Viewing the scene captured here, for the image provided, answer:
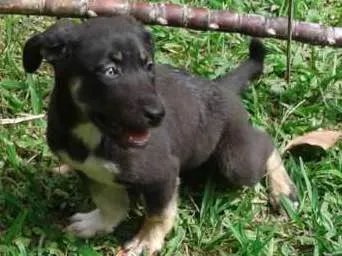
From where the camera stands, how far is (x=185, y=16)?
17.4 feet

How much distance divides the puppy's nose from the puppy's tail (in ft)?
4.21

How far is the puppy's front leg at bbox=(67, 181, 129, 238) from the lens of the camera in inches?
176

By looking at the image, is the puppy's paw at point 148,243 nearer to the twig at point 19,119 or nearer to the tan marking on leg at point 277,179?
the tan marking on leg at point 277,179

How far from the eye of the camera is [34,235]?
4.48 meters

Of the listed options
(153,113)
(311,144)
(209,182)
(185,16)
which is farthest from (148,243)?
(185,16)

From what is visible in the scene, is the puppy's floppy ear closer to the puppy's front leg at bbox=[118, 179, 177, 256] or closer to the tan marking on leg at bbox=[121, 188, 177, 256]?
the puppy's front leg at bbox=[118, 179, 177, 256]

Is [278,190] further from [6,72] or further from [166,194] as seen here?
[6,72]

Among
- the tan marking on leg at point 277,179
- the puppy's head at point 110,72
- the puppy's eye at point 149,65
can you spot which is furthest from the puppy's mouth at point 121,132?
the tan marking on leg at point 277,179

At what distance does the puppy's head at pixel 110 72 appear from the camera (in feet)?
12.3

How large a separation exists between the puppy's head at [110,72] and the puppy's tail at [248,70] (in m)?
1.14

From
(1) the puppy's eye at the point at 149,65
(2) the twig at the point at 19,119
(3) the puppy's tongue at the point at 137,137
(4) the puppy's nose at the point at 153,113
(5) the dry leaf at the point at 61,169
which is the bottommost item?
(5) the dry leaf at the point at 61,169

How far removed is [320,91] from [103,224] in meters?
1.63

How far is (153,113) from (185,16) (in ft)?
5.59

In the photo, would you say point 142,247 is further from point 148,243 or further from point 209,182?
point 209,182
